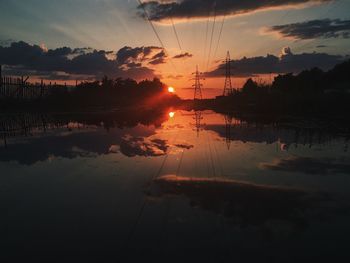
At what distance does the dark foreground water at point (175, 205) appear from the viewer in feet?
20.6

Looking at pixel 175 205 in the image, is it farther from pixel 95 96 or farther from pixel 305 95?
pixel 95 96

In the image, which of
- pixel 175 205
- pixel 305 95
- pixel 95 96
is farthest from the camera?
pixel 95 96

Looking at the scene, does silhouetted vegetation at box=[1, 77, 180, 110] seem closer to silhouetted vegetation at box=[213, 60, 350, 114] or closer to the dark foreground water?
silhouetted vegetation at box=[213, 60, 350, 114]

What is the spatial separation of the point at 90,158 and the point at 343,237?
10.5 meters

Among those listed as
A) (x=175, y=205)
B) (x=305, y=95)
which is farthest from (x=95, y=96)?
(x=175, y=205)

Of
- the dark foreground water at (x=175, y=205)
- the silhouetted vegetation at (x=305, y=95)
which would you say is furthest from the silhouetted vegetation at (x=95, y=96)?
the dark foreground water at (x=175, y=205)

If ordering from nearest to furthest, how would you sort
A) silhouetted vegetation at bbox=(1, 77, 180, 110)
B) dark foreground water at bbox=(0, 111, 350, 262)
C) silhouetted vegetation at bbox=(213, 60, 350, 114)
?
dark foreground water at bbox=(0, 111, 350, 262), silhouetted vegetation at bbox=(213, 60, 350, 114), silhouetted vegetation at bbox=(1, 77, 180, 110)

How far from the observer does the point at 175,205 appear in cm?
866

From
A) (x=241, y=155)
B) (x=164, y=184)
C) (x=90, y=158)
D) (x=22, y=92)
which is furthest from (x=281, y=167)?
(x=22, y=92)

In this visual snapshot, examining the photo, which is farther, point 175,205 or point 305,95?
point 305,95

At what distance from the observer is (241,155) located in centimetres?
1585

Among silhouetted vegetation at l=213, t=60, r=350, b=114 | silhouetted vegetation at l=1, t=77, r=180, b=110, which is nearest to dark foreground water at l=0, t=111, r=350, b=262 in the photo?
silhouetted vegetation at l=213, t=60, r=350, b=114

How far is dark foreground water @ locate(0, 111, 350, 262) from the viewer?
629 centimetres

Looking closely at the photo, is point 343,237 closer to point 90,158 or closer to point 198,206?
point 198,206
